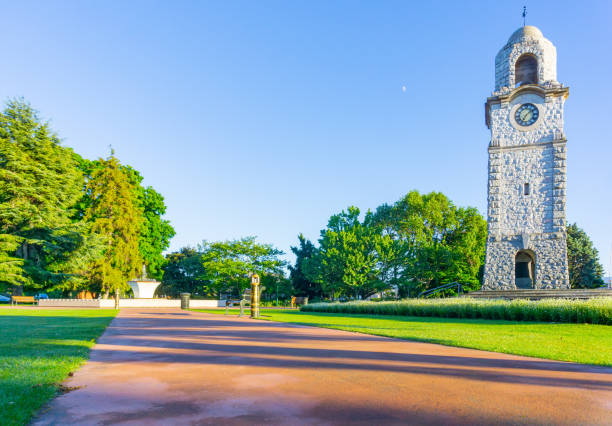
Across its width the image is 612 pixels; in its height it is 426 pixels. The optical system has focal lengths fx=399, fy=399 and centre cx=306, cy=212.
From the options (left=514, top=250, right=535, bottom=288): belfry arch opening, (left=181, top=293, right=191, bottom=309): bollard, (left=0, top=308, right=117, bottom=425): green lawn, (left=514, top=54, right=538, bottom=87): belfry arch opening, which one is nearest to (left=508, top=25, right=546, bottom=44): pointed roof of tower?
(left=514, top=54, right=538, bottom=87): belfry arch opening

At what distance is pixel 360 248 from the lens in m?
33.9

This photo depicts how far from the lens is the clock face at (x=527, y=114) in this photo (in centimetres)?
2552

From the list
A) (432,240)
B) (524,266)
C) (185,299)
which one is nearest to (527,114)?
(524,266)

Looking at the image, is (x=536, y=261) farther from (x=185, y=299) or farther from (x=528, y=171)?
(x=185, y=299)

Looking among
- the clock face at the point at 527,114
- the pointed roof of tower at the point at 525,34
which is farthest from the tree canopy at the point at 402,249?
the pointed roof of tower at the point at 525,34

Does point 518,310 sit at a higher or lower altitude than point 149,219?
lower

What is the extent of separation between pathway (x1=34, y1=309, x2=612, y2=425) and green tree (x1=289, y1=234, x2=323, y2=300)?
137 ft

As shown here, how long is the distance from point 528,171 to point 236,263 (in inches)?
1162

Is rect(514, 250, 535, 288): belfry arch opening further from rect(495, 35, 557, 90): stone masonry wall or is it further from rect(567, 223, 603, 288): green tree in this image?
rect(567, 223, 603, 288): green tree

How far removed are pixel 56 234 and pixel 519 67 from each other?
1384 inches

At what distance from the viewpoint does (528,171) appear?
82.9ft

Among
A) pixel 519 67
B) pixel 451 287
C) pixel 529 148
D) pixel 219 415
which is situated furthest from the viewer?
pixel 451 287

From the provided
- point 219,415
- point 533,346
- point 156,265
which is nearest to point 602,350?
point 533,346

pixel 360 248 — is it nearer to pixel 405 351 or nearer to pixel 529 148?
pixel 529 148
